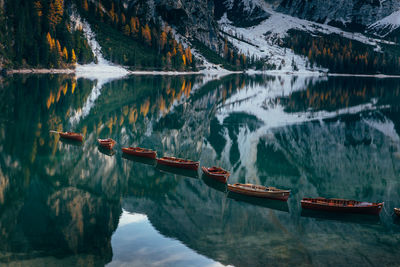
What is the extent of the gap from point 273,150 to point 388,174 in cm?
1228

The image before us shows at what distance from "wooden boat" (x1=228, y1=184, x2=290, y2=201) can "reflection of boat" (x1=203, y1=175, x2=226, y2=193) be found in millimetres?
1189

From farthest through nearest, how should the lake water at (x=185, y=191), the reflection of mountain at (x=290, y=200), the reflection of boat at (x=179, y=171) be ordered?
the reflection of boat at (x=179, y=171) < the reflection of mountain at (x=290, y=200) < the lake water at (x=185, y=191)

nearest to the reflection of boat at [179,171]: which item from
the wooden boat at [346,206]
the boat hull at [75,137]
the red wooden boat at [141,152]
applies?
the red wooden boat at [141,152]

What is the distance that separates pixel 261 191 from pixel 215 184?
474 centimetres

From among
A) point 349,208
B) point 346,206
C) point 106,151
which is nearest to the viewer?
point 346,206

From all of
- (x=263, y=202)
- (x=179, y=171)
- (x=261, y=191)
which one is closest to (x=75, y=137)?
(x=179, y=171)

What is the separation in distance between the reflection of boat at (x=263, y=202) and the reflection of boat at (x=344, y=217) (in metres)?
1.48

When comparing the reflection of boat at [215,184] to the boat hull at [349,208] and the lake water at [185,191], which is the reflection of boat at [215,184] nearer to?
the lake water at [185,191]

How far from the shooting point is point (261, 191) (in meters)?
26.9

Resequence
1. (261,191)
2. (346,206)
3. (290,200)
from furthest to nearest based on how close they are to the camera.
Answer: (290,200), (261,191), (346,206)

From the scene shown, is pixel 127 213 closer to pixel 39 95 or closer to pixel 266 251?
pixel 266 251

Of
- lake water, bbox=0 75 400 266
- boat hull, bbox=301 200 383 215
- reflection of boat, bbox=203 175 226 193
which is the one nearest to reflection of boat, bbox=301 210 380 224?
lake water, bbox=0 75 400 266

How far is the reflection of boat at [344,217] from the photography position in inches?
960

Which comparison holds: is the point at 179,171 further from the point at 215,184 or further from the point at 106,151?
the point at 106,151
